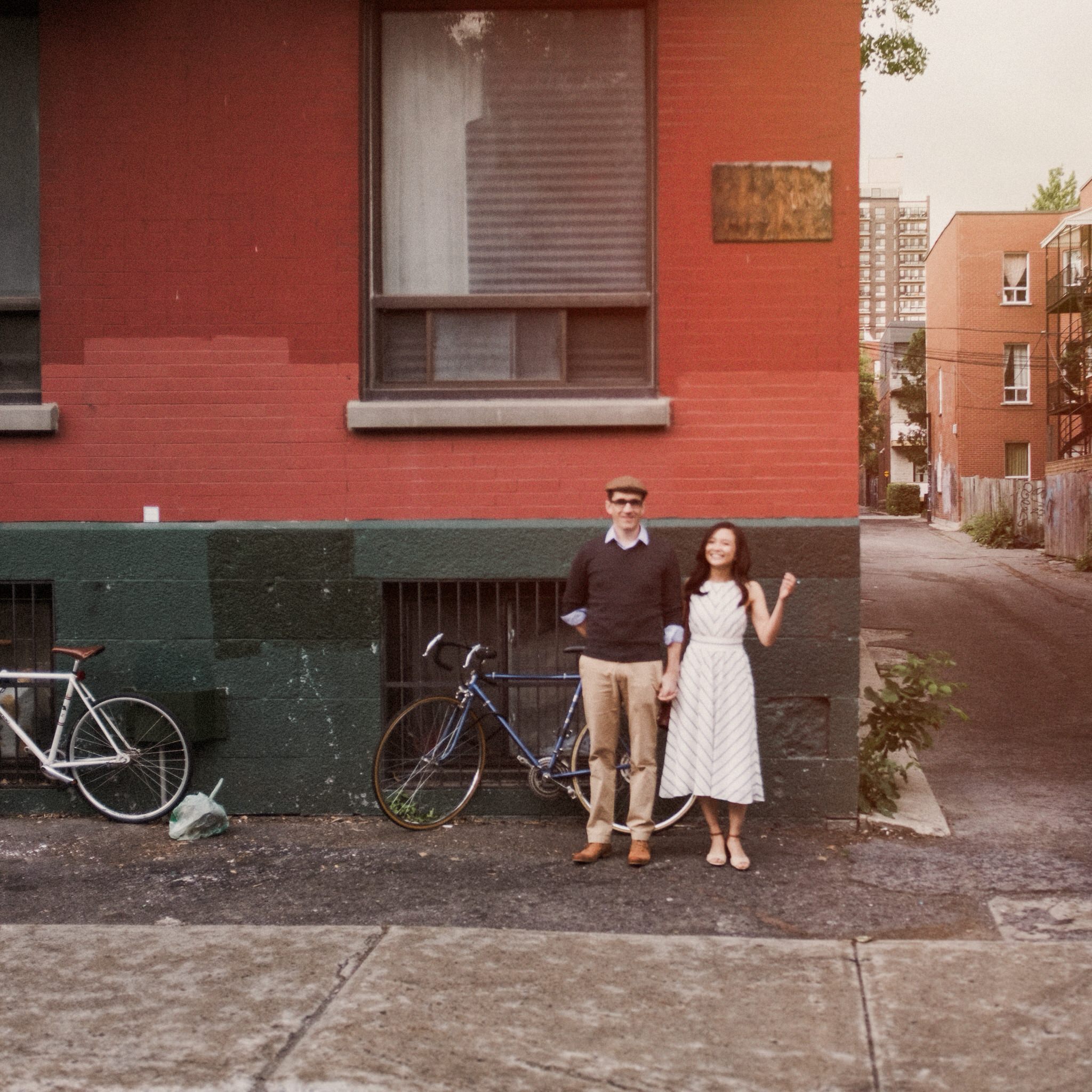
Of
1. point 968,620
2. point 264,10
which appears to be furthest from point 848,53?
point 968,620

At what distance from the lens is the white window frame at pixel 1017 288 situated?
42.8 metres

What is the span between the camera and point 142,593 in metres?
6.78

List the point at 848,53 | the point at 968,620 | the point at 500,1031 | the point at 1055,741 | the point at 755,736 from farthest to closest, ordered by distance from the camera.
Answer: the point at 968,620
the point at 1055,741
the point at 848,53
the point at 755,736
the point at 500,1031

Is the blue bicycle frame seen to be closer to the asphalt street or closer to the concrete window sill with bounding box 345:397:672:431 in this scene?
the asphalt street

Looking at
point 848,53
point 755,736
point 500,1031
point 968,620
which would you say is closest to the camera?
point 500,1031

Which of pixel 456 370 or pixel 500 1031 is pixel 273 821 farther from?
pixel 500 1031

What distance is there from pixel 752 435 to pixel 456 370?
1.69 m

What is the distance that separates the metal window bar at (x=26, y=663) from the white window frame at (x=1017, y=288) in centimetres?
4142

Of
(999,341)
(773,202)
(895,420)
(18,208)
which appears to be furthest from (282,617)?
(895,420)

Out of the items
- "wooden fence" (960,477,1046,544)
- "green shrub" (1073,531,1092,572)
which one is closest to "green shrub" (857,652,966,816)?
"green shrub" (1073,531,1092,572)

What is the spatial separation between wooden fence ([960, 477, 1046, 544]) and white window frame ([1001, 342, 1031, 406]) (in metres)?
7.96

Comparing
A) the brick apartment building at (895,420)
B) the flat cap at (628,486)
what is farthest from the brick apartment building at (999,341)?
the flat cap at (628,486)

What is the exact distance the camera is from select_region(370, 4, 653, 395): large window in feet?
22.5

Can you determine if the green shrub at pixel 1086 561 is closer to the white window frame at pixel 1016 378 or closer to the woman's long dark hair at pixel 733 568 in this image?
the woman's long dark hair at pixel 733 568
